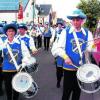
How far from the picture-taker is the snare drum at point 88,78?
5.87 m

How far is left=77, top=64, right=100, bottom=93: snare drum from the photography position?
231 inches

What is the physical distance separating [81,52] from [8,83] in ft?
5.78

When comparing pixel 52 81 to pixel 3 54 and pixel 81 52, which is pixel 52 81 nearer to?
pixel 3 54

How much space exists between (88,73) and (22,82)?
1287mm

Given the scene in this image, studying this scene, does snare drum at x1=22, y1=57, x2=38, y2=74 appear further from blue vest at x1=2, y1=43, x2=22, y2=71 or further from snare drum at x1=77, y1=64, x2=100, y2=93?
snare drum at x1=77, y1=64, x2=100, y2=93

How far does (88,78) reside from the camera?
592 centimetres

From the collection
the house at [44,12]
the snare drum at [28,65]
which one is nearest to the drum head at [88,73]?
the snare drum at [28,65]

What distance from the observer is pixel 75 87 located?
6469 mm

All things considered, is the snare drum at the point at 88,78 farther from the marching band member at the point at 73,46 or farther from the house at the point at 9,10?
the house at the point at 9,10

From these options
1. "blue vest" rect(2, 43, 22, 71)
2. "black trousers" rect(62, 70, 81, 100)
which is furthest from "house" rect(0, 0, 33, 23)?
"black trousers" rect(62, 70, 81, 100)

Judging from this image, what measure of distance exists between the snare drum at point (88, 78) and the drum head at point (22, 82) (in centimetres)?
103

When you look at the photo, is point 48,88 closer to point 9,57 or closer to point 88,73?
point 9,57

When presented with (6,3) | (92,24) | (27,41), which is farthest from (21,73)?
(6,3)

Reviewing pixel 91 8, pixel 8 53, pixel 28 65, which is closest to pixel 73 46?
pixel 28 65
